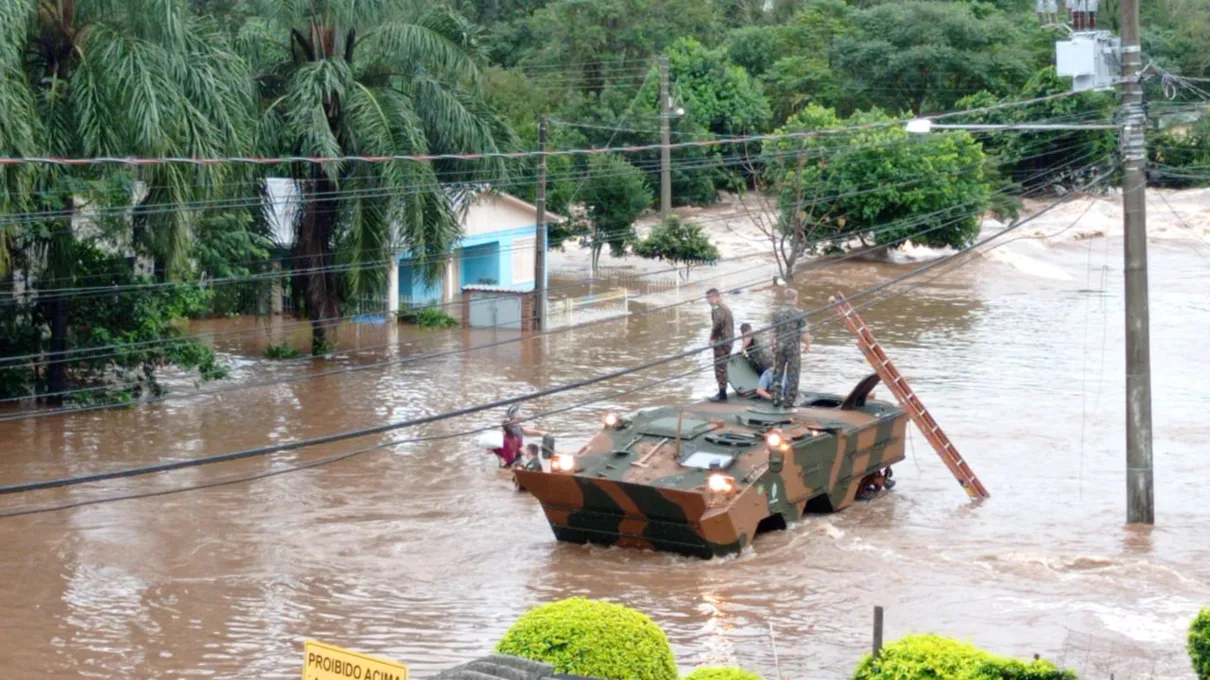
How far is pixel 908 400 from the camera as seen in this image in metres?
18.9

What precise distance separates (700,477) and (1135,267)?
17.8ft

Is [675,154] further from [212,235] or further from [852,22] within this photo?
[212,235]

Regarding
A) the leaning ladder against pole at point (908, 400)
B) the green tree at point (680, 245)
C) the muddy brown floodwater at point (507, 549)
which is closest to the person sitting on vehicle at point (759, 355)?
the leaning ladder against pole at point (908, 400)

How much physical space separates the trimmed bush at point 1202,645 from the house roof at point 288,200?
68.8ft

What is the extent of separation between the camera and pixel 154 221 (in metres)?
24.0

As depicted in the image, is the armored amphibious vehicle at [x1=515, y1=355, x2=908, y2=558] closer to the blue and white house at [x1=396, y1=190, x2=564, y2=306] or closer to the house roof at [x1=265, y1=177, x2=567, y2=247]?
the house roof at [x1=265, y1=177, x2=567, y2=247]

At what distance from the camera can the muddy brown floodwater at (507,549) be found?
14.1 metres

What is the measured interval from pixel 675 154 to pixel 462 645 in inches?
1618

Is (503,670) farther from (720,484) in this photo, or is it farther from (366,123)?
(366,123)

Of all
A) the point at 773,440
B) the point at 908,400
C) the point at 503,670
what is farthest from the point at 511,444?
the point at 503,670

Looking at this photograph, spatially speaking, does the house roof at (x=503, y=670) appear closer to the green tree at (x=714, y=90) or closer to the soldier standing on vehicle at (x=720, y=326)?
the soldier standing on vehicle at (x=720, y=326)

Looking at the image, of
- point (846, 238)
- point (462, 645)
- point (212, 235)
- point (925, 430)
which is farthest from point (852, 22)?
point (462, 645)

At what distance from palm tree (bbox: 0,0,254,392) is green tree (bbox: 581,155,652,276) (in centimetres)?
2000

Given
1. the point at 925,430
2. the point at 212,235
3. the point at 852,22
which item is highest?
the point at 852,22
